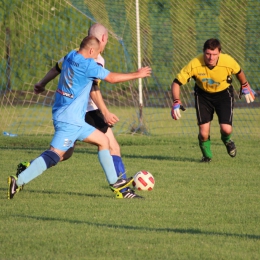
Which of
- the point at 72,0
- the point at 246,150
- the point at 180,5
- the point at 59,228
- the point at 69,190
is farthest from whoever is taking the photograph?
the point at 180,5

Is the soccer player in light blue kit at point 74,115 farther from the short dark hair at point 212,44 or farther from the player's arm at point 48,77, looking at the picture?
the short dark hair at point 212,44

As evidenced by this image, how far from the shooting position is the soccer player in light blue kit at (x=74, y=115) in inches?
265

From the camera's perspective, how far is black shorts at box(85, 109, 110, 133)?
7824 mm

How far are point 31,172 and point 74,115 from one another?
0.72 m

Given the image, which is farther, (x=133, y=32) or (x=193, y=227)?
(x=133, y=32)

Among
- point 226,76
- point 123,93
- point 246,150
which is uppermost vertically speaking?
point 226,76

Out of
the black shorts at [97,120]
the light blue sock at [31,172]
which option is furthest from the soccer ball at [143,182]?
the light blue sock at [31,172]

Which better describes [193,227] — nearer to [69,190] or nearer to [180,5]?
[69,190]

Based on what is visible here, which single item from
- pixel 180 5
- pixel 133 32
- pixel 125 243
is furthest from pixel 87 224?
pixel 180 5

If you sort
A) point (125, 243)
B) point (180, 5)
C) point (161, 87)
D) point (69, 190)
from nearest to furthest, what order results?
point (125, 243), point (69, 190), point (180, 5), point (161, 87)

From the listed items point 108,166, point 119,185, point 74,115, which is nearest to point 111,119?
point 74,115

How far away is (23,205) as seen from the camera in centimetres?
665

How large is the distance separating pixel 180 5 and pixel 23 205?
1065 cm

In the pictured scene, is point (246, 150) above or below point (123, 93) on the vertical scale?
above
